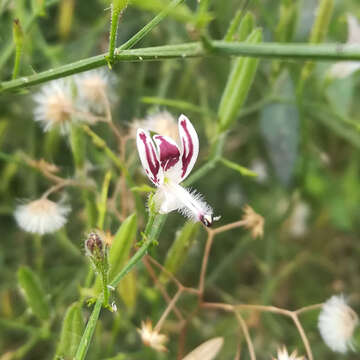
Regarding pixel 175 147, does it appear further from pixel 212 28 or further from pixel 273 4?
pixel 273 4

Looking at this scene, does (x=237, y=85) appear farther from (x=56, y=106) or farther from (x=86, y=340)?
(x=86, y=340)

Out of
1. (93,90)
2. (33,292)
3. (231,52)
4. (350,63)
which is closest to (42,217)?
(33,292)

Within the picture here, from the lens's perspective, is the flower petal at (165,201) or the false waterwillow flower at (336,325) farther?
the false waterwillow flower at (336,325)

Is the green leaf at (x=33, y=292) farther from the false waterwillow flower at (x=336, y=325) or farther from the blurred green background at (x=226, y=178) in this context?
the false waterwillow flower at (x=336, y=325)

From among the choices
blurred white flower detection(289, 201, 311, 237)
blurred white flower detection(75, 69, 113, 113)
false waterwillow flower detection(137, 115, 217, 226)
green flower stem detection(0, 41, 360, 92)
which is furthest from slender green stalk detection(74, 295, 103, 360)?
blurred white flower detection(289, 201, 311, 237)

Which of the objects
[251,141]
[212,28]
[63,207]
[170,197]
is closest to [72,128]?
[63,207]

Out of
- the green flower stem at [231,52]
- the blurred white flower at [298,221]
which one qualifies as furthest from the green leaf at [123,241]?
the blurred white flower at [298,221]
